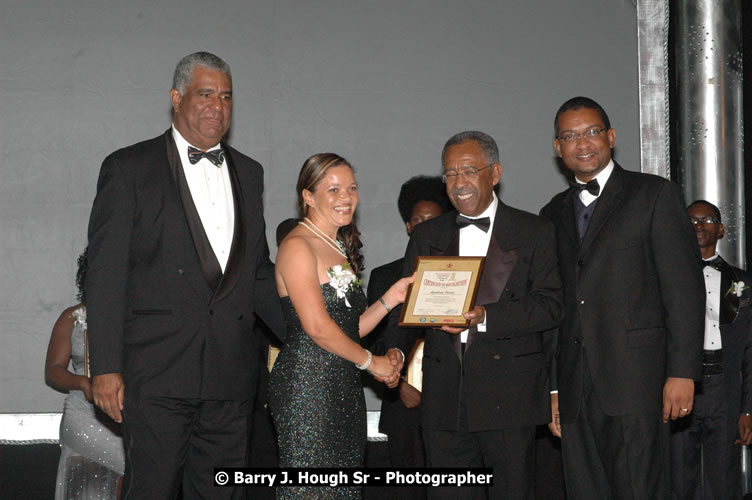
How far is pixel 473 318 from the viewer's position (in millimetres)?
4148

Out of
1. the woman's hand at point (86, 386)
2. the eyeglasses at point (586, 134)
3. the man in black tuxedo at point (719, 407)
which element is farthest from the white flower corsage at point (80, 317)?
the man in black tuxedo at point (719, 407)

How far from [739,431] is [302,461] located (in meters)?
3.74

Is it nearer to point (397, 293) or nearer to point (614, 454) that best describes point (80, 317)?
point (397, 293)

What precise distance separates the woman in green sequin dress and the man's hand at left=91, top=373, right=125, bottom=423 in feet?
2.36

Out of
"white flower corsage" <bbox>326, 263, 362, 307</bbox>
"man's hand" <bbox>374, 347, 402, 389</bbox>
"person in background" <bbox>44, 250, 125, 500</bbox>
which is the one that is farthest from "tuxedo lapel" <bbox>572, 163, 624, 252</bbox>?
"person in background" <bbox>44, 250, 125, 500</bbox>

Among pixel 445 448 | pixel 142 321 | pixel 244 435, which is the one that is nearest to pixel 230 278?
pixel 142 321

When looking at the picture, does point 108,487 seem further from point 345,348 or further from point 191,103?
point 191,103

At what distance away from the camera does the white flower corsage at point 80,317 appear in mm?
5633

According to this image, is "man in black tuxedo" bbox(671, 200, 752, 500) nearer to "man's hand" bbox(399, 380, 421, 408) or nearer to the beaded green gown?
"man's hand" bbox(399, 380, 421, 408)

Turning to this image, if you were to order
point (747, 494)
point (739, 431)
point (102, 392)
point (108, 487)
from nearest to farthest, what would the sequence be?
point (102, 392) < point (108, 487) < point (739, 431) < point (747, 494)

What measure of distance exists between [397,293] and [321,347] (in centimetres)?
61

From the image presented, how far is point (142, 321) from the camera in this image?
395cm

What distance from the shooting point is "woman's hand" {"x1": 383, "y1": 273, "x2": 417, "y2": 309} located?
176 inches

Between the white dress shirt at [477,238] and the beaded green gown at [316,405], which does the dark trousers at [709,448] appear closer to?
the white dress shirt at [477,238]
